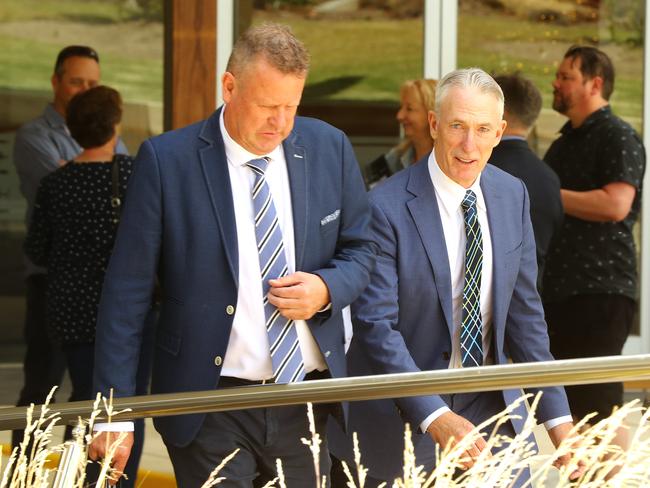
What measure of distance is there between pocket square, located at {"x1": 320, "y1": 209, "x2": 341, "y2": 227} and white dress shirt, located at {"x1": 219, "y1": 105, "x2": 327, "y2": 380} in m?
0.09

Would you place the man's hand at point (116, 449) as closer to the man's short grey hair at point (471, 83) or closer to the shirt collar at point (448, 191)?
the shirt collar at point (448, 191)

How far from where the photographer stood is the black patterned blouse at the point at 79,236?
4891mm

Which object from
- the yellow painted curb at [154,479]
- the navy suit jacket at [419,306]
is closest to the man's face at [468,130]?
the navy suit jacket at [419,306]

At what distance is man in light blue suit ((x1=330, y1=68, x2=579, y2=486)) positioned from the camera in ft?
11.6

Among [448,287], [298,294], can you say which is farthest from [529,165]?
Answer: [298,294]

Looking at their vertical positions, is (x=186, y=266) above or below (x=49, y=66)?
below

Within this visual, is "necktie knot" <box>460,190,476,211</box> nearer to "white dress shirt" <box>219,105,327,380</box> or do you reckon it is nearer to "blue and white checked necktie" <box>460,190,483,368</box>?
"blue and white checked necktie" <box>460,190,483,368</box>

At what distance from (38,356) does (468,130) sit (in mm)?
2938

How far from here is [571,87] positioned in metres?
5.67

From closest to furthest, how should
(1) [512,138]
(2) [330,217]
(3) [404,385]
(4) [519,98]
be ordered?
1. (3) [404,385]
2. (2) [330,217]
3. (1) [512,138]
4. (4) [519,98]

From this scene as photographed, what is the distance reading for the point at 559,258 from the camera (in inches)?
222

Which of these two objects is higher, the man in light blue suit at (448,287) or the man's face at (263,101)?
the man's face at (263,101)

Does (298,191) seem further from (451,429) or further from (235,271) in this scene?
(451,429)

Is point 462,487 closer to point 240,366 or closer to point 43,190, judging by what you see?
point 240,366
